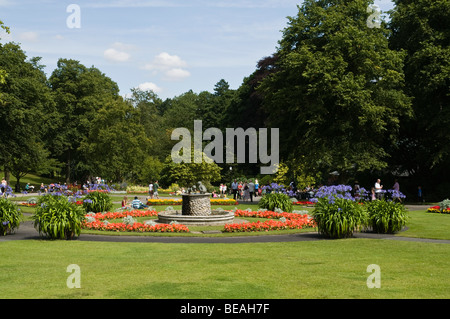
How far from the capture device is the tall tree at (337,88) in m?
31.6

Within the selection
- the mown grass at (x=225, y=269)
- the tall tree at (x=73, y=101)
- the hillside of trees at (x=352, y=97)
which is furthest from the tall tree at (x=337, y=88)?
the tall tree at (x=73, y=101)

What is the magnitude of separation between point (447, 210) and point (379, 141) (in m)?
10.8

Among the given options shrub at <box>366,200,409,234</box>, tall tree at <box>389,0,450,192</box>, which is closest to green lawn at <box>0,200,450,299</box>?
shrub at <box>366,200,409,234</box>

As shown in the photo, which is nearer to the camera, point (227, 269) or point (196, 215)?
point (227, 269)

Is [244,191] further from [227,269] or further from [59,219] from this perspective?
[227,269]

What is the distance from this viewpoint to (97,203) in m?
25.0

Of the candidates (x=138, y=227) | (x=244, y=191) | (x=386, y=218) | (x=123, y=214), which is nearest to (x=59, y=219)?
(x=138, y=227)

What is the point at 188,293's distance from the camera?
7.86 meters

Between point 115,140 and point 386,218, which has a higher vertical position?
point 115,140

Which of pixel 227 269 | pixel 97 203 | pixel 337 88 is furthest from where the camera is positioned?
pixel 337 88

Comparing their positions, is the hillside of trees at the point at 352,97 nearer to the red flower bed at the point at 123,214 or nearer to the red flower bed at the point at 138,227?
the red flower bed at the point at 123,214

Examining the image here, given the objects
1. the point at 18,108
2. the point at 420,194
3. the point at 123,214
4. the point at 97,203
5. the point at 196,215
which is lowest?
the point at 123,214

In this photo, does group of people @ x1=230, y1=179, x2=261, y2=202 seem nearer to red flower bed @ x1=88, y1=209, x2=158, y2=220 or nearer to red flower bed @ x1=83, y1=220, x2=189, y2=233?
red flower bed @ x1=88, y1=209, x2=158, y2=220

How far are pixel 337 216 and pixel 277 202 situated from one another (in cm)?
994
